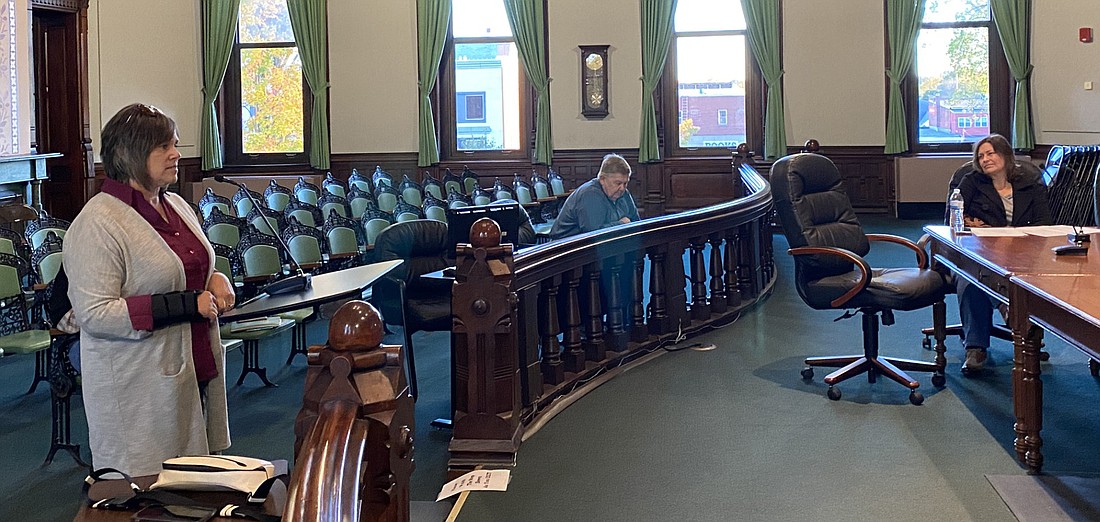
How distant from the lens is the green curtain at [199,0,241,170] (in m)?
13.3

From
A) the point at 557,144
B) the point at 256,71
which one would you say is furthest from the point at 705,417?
the point at 256,71

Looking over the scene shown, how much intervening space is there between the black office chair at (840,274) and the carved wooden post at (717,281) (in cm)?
119

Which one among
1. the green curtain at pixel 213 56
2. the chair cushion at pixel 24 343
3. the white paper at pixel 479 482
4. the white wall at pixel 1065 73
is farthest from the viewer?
the green curtain at pixel 213 56

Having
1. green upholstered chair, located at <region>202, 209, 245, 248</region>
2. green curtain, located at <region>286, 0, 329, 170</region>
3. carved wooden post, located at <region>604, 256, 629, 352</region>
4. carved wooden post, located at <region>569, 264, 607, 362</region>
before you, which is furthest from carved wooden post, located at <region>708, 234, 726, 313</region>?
green curtain, located at <region>286, 0, 329, 170</region>

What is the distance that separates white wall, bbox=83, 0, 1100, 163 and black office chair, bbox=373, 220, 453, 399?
7.73 meters

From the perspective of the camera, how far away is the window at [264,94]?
1353 centimetres

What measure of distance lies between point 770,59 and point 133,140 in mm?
11105

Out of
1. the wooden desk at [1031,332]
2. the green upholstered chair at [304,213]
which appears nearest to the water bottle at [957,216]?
the wooden desk at [1031,332]

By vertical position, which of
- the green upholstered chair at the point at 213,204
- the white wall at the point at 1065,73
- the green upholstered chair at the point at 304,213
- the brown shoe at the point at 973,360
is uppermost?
the white wall at the point at 1065,73

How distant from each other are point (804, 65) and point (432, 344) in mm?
8067

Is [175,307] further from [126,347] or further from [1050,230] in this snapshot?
[1050,230]

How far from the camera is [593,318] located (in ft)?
16.5

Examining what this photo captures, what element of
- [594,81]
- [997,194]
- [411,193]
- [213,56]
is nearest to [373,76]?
[213,56]

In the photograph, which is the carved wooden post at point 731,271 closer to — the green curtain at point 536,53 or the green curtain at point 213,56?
the green curtain at point 536,53
